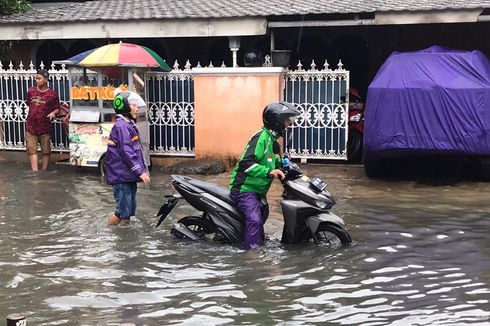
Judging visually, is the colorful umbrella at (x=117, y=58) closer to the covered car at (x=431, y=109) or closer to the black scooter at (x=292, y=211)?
the covered car at (x=431, y=109)

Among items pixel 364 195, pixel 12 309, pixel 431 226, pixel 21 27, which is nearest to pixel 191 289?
pixel 12 309

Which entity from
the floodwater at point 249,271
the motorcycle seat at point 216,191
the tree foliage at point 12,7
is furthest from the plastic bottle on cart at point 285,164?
the tree foliage at point 12,7

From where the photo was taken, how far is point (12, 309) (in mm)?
4996

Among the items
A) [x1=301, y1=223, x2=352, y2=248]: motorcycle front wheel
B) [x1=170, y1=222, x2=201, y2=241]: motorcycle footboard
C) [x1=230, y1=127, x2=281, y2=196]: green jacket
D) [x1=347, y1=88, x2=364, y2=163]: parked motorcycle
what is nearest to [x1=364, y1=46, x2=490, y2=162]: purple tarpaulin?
[x1=347, y1=88, x2=364, y2=163]: parked motorcycle

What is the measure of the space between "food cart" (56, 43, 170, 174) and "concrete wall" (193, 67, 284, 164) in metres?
0.96

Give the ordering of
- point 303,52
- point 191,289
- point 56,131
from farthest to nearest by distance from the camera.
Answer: point 303,52 < point 56,131 < point 191,289

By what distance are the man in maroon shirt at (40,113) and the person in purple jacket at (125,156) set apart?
470 cm

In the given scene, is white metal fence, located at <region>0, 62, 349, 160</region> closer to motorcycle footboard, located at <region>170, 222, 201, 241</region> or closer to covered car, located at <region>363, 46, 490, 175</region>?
covered car, located at <region>363, 46, 490, 175</region>

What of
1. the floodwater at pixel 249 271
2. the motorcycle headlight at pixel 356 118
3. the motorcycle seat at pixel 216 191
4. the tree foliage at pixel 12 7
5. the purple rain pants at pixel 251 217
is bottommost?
the floodwater at pixel 249 271

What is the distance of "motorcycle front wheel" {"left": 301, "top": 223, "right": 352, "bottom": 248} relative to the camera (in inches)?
258

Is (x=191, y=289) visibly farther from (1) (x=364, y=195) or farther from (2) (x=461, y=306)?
(1) (x=364, y=195)

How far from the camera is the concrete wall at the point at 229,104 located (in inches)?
453

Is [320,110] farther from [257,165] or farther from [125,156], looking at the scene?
[257,165]

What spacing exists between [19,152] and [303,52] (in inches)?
276
